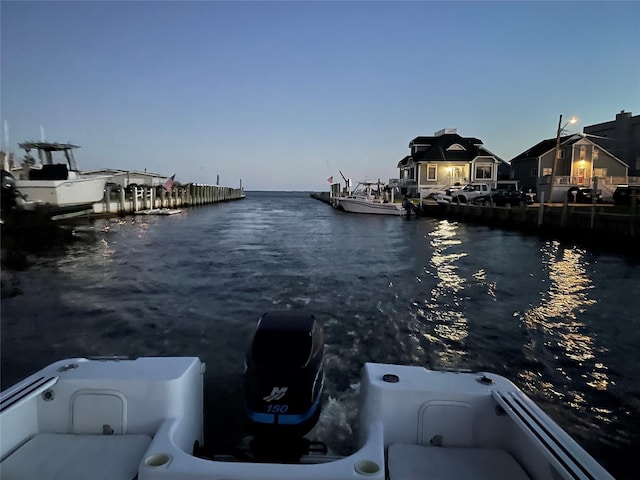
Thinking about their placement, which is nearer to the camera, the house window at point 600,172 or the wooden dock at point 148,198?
the wooden dock at point 148,198

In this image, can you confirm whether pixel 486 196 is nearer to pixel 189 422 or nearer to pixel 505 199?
pixel 505 199

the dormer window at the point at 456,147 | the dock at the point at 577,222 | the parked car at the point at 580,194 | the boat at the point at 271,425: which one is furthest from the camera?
the dormer window at the point at 456,147

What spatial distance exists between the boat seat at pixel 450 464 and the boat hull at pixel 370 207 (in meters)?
32.2

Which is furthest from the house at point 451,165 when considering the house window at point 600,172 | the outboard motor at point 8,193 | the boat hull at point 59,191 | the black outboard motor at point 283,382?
the black outboard motor at point 283,382

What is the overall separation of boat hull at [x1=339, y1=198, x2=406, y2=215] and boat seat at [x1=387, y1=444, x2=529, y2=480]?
3218cm

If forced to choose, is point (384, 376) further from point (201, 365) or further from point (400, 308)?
point (400, 308)

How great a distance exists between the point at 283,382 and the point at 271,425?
0.26m

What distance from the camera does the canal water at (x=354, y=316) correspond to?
4539mm

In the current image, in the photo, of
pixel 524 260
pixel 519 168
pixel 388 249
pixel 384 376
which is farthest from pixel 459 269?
pixel 519 168

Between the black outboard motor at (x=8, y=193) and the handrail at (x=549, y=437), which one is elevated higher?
the black outboard motor at (x=8, y=193)

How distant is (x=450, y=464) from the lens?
7.20 feet

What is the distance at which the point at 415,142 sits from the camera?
44.2 m

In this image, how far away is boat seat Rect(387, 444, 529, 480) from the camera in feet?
6.89

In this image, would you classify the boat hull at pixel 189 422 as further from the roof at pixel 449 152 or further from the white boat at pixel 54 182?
the roof at pixel 449 152
